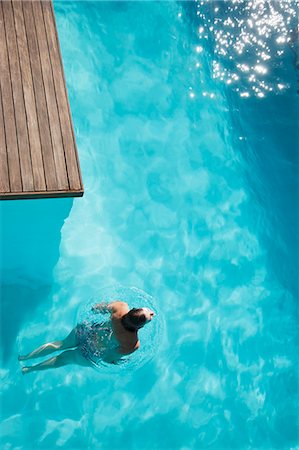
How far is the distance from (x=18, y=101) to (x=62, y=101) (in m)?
0.45

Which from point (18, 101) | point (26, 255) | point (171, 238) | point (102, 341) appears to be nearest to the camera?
point (102, 341)

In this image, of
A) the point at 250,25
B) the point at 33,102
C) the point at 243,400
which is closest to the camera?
the point at 33,102

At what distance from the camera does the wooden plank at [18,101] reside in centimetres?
500

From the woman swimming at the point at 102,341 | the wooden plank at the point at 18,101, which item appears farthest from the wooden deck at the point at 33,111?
the woman swimming at the point at 102,341

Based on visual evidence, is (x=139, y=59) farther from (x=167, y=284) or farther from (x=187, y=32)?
(x=167, y=284)

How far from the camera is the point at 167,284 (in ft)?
21.7

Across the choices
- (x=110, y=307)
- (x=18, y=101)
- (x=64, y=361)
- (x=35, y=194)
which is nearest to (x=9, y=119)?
(x=18, y=101)

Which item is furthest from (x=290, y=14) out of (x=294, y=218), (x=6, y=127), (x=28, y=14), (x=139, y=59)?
(x=6, y=127)

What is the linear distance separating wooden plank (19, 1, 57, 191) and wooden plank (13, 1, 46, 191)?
2 cm

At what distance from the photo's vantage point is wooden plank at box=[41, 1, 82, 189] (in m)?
5.12

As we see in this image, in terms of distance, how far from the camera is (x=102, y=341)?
4.91 meters

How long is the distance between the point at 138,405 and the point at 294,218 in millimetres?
3488

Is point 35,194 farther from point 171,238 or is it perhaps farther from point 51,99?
point 171,238

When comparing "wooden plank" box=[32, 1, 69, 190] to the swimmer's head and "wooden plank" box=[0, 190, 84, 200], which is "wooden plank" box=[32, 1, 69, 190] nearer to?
"wooden plank" box=[0, 190, 84, 200]
